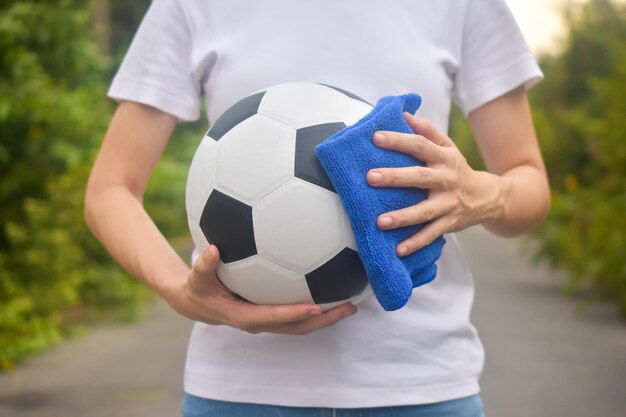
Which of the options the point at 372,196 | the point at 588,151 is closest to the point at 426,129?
the point at 372,196

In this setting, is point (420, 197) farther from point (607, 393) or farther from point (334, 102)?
point (607, 393)

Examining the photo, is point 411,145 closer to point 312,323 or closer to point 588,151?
point 312,323

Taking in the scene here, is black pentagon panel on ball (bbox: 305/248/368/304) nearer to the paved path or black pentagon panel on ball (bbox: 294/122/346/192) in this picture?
black pentagon panel on ball (bbox: 294/122/346/192)

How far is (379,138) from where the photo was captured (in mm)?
1649

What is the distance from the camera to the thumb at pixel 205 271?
5.46ft

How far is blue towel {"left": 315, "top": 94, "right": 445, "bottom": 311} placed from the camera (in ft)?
5.32

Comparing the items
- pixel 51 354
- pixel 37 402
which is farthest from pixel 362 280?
pixel 51 354

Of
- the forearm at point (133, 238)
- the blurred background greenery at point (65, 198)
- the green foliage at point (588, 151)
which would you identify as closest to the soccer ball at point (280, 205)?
the forearm at point (133, 238)

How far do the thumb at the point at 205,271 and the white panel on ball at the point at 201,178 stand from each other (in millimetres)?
108

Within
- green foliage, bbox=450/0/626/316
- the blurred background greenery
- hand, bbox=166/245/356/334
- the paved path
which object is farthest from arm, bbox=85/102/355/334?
green foliage, bbox=450/0/626/316

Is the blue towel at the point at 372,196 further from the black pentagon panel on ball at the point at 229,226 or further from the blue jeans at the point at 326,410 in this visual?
the blue jeans at the point at 326,410

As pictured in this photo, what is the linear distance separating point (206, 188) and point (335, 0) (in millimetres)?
505

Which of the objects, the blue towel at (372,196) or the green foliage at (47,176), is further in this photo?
the green foliage at (47,176)

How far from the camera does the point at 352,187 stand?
162cm
